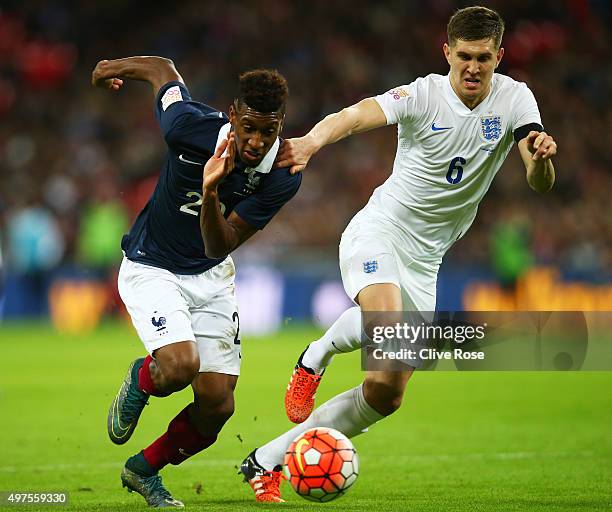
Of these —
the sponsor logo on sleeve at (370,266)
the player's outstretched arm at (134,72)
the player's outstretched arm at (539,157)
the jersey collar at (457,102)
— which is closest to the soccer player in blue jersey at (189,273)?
the player's outstretched arm at (134,72)

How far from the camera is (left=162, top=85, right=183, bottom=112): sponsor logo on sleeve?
636cm

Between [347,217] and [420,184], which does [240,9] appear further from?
[420,184]

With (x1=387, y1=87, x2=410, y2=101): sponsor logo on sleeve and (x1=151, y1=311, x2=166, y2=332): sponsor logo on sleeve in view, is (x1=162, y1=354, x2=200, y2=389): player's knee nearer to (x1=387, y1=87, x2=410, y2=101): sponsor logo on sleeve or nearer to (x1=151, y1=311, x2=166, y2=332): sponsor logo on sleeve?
(x1=151, y1=311, x2=166, y2=332): sponsor logo on sleeve

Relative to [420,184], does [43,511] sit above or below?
below

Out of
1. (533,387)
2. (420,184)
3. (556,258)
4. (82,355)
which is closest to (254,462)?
(420,184)

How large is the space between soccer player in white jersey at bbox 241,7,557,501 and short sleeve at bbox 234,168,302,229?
0.47m

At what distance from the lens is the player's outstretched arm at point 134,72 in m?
6.64

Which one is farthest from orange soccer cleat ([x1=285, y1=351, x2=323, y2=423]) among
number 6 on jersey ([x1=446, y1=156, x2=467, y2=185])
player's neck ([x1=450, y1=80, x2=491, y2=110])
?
player's neck ([x1=450, y1=80, x2=491, y2=110])

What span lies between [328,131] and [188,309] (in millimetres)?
1329

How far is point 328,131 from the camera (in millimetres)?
5629

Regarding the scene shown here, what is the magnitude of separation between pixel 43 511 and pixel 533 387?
7.65 meters

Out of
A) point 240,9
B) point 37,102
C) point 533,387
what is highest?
point 240,9

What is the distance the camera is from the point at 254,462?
6.37m

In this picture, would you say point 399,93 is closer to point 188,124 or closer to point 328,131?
point 328,131
